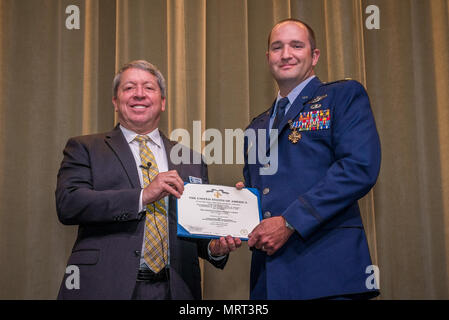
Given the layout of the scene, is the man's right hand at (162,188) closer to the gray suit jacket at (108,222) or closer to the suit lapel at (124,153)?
the gray suit jacket at (108,222)

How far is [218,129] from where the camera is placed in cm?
310

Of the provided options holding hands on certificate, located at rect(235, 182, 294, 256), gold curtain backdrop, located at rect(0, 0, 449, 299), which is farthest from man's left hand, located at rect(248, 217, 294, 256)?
gold curtain backdrop, located at rect(0, 0, 449, 299)

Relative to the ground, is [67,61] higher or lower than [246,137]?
higher

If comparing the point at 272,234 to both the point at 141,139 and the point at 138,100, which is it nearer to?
the point at 141,139

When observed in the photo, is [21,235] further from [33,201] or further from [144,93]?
[144,93]

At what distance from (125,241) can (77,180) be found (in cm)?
38

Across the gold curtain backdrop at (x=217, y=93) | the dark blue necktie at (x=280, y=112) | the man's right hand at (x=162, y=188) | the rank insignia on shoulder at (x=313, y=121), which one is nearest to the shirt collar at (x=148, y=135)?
the man's right hand at (x=162, y=188)

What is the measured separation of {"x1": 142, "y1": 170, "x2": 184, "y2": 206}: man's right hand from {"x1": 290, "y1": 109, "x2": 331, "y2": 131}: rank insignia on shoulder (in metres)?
0.57

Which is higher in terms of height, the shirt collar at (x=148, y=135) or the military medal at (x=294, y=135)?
the shirt collar at (x=148, y=135)

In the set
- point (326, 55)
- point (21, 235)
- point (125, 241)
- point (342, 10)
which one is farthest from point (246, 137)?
point (21, 235)

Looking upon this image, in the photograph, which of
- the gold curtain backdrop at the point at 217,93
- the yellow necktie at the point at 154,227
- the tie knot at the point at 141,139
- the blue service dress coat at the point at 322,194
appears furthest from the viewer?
the gold curtain backdrop at the point at 217,93

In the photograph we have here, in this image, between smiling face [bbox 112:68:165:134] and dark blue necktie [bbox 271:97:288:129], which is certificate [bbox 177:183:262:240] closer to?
dark blue necktie [bbox 271:97:288:129]

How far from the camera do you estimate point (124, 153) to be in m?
2.26

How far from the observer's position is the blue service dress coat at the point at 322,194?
1.84 meters
